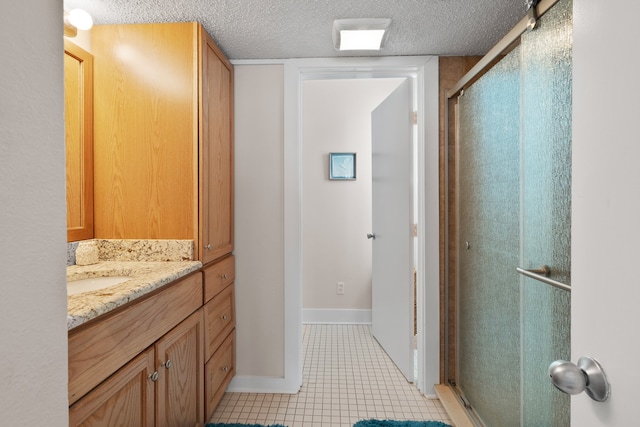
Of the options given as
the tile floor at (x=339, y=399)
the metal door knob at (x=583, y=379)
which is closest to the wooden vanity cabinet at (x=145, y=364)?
the tile floor at (x=339, y=399)

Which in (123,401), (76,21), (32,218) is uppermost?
(76,21)

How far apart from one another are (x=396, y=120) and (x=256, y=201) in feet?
3.72

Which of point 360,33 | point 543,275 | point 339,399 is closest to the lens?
point 543,275

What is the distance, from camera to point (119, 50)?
5.49 ft

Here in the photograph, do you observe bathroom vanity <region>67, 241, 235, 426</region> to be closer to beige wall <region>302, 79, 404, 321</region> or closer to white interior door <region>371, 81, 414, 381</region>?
white interior door <region>371, 81, 414, 381</region>

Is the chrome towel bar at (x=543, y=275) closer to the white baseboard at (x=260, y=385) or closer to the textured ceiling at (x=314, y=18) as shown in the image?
the textured ceiling at (x=314, y=18)

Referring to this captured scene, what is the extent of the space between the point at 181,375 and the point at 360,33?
1793mm

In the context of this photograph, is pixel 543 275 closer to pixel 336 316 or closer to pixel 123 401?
pixel 123 401

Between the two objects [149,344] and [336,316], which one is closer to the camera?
[149,344]

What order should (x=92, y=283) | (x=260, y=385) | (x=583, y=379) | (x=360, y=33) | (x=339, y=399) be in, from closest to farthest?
(x=583, y=379) → (x=92, y=283) → (x=360, y=33) → (x=339, y=399) → (x=260, y=385)

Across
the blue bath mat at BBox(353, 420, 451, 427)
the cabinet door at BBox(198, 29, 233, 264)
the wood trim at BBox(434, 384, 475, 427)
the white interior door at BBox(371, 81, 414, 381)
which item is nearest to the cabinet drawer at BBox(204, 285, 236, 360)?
the cabinet door at BBox(198, 29, 233, 264)

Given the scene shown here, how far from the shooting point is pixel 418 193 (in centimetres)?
221

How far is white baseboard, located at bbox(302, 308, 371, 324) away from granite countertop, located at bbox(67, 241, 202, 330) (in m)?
1.97

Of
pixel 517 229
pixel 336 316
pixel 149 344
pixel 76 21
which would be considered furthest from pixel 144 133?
pixel 336 316
